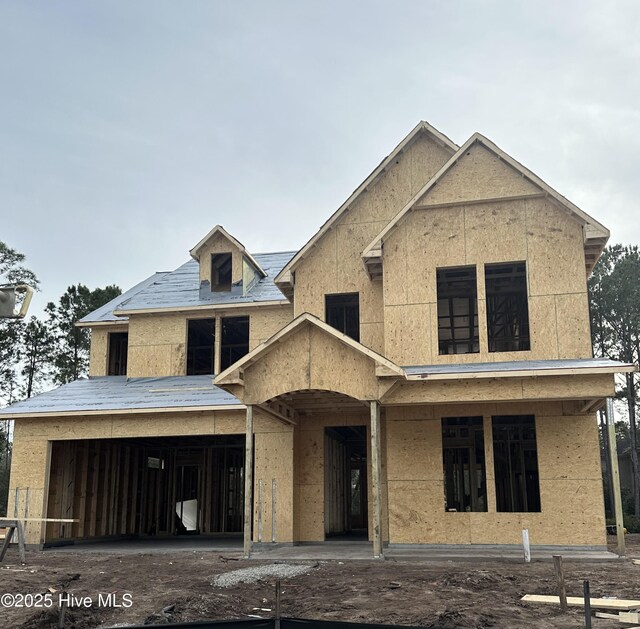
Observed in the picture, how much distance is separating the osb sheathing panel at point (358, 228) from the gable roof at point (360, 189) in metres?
0.16

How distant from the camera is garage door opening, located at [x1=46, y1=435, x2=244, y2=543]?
2180cm

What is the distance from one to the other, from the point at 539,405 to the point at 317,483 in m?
6.10

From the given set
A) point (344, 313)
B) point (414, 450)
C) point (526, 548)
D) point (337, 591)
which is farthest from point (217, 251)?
point (337, 591)

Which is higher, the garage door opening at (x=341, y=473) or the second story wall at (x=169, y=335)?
the second story wall at (x=169, y=335)

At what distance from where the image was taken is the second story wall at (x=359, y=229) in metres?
19.3

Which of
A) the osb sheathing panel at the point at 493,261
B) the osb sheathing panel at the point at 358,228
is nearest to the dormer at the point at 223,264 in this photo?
the osb sheathing panel at the point at 358,228

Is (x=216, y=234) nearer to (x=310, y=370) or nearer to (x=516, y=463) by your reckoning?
(x=310, y=370)

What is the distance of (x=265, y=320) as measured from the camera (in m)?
21.9

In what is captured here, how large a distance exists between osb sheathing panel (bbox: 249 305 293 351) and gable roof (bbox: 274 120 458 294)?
2334 millimetres

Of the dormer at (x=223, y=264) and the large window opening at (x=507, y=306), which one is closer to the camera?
the large window opening at (x=507, y=306)

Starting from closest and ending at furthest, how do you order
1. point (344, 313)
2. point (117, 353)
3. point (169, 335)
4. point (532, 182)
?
point (532, 182) → point (344, 313) → point (169, 335) → point (117, 353)

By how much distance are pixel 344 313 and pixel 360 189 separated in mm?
3483

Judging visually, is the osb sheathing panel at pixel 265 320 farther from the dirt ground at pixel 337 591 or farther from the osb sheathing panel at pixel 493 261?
the dirt ground at pixel 337 591

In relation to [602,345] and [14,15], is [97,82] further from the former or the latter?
[602,345]
